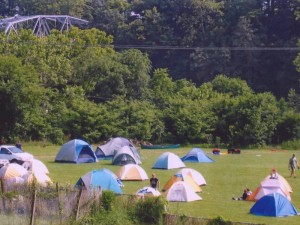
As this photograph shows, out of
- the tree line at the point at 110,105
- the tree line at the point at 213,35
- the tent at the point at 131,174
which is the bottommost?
the tent at the point at 131,174

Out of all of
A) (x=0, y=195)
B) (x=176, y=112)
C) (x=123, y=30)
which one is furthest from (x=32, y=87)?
(x=123, y=30)

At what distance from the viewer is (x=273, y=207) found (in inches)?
856

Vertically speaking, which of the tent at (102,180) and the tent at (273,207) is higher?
the tent at (102,180)

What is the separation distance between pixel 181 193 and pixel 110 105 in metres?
33.7

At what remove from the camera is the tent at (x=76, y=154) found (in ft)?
125

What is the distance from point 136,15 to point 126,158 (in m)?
62.6

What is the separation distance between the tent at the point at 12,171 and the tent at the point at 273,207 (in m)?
9.99

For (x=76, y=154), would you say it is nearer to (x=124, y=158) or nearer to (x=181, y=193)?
(x=124, y=158)

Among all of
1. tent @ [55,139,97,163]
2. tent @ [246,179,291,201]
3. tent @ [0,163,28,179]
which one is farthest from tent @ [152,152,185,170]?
tent @ [246,179,291,201]

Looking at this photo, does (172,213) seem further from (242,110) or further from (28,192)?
(242,110)

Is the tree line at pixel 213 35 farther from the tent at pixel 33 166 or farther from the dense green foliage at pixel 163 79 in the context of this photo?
the tent at pixel 33 166

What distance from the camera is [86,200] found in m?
18.4

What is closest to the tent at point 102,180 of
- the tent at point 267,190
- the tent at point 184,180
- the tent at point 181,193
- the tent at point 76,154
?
the tent at point 184,180

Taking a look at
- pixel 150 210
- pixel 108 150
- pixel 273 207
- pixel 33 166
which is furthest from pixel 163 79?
pixel 150 210
